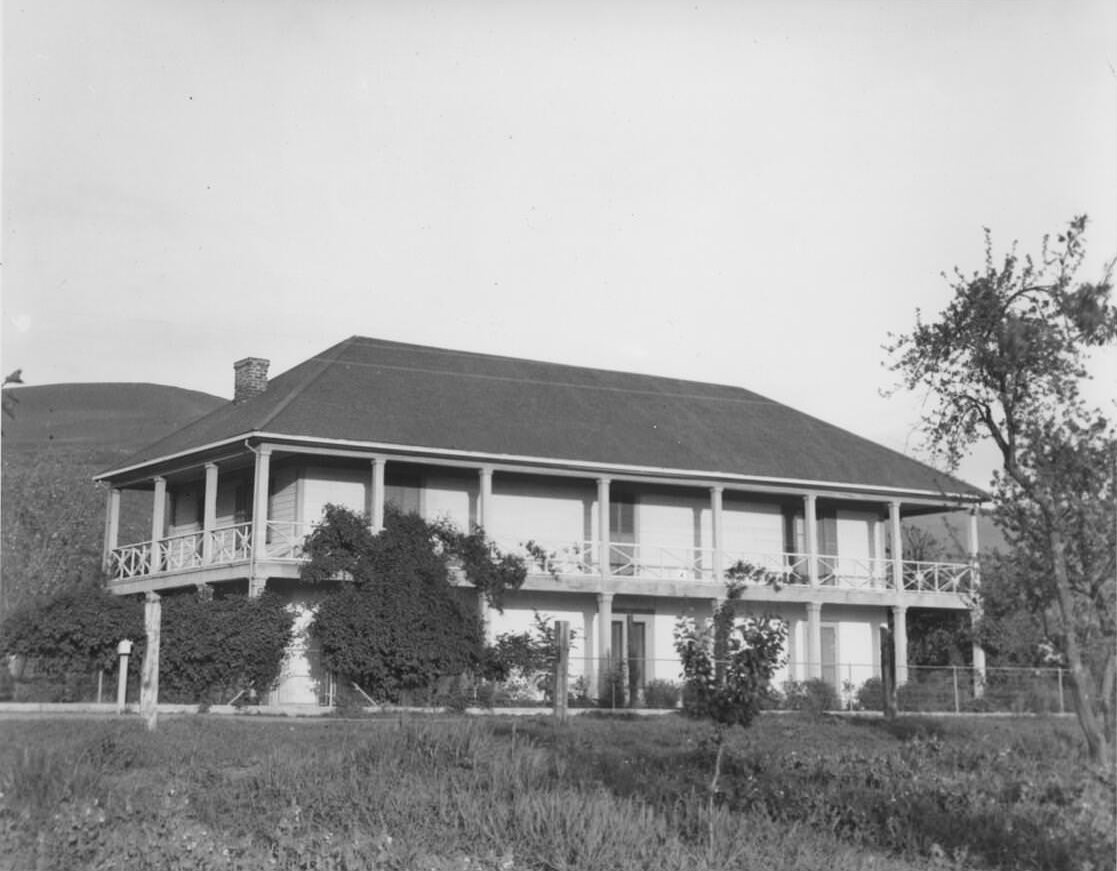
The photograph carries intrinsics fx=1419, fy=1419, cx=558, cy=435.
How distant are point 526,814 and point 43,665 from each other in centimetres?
2023

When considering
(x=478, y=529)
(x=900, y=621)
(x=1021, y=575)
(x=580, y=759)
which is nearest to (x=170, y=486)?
(x=478, y=529)

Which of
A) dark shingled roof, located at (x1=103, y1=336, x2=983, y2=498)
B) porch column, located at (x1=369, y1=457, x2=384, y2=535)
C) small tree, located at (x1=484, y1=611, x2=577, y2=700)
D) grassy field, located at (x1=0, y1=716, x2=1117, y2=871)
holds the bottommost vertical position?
grassy field, located at (x1=0, y1=716, x2=1117, y2=871)

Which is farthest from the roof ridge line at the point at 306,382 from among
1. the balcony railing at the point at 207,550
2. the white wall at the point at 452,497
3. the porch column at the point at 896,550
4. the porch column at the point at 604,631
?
the porch column at the point at 896,550

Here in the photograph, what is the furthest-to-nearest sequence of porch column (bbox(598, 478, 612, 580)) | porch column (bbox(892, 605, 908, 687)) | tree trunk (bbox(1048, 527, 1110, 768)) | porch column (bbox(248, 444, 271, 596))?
porch column (bbox(892, 605, 908, 687))
porch column (bbox(598, 478, 612, 580))
porch column (bbox(248, 444, 271, 596))
tree trunk (bbox(1048, 527, 1110, 768))

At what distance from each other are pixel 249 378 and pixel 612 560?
31.6 feet

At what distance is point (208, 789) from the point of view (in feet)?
38.9

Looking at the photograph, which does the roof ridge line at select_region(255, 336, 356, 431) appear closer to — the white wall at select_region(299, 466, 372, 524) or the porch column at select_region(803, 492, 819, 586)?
the white wall at select_region(299, 466, 372, 524)

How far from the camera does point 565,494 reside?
33250 mm

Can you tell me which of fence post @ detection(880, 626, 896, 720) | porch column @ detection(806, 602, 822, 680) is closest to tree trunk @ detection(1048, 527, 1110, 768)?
fence post @ detection(880, 626, 896, 720)

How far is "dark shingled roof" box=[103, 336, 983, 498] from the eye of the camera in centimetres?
3047

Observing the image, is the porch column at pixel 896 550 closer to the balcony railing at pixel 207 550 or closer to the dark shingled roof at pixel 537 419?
the dark shingled roof at pixel 537 419

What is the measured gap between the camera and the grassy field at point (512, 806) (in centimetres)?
921

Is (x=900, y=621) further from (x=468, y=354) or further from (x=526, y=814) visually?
(x=526, y=814)

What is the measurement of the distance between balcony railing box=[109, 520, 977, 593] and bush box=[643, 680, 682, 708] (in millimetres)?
2859
